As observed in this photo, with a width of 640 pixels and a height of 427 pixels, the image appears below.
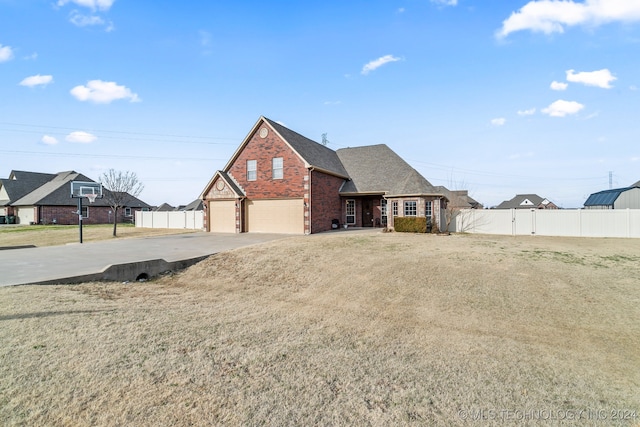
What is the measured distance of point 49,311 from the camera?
5.96 m

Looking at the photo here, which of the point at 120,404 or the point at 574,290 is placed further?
the point at 574,290

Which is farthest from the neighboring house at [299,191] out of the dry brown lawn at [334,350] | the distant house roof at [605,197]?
the distant house roof at [605,197]

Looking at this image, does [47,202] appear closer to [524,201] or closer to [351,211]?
[351,211]

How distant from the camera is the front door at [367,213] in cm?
2639

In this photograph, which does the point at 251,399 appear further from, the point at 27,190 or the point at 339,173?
the point at 27,190

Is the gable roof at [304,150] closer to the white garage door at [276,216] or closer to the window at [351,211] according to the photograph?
the window at [351,211]

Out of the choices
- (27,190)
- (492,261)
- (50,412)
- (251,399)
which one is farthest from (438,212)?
(27,190)

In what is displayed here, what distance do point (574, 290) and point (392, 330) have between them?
576cm

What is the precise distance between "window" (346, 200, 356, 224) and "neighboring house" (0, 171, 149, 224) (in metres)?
32.2

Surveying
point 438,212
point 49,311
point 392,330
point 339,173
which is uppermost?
point 339,173

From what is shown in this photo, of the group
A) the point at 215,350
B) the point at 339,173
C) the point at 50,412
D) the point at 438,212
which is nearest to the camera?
the point at 50,412

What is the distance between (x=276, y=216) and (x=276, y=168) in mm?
3616

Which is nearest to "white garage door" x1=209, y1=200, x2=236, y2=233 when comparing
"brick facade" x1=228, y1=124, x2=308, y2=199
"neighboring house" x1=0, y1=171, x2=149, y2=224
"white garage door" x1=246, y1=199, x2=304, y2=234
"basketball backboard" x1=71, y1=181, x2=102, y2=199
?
"white garage door" x1=246, y1=199, x2=304, y2=234

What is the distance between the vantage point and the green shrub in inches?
808
